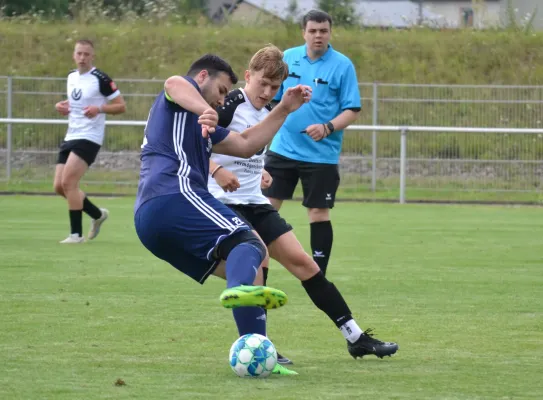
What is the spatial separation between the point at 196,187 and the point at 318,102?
12.1 feet

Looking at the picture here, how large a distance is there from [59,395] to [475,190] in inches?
651

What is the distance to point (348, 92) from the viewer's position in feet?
29.7

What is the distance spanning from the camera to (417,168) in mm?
21406

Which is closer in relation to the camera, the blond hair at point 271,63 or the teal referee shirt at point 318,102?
A: the blond hair at point 271,63

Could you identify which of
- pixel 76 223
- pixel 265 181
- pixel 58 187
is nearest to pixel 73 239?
pixel 76 223

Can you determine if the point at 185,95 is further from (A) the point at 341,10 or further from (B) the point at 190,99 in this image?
(A) the point at 341,10

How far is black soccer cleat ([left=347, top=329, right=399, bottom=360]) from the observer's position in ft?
19.7

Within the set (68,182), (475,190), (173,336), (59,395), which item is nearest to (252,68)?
(173,336)

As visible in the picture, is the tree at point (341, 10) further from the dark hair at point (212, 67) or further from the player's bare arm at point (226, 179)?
the dark hair at point (212, 67)

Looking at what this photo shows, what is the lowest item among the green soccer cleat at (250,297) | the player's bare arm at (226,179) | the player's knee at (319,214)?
the player's knee at (319,214)

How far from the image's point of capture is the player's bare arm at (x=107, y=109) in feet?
41.2

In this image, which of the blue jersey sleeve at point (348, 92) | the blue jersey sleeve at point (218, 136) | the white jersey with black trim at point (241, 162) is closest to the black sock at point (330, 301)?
the white jersey with black trim at point (241, 162)

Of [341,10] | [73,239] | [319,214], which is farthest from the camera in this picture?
[341,10]

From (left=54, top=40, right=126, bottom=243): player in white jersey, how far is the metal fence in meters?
8.29
